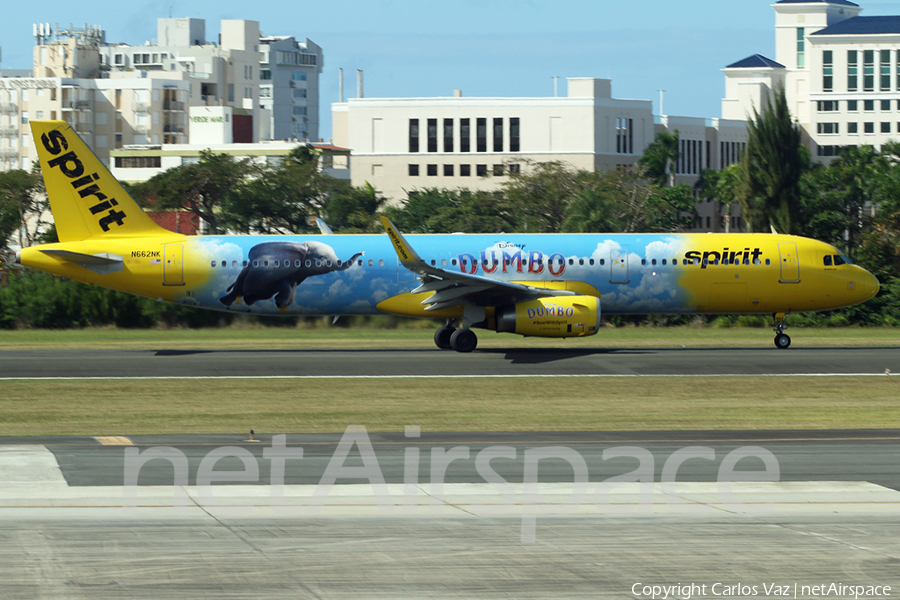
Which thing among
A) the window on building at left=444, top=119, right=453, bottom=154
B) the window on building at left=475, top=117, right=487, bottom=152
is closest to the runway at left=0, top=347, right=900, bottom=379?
the window on building at left=475, top=117, right=487, bottom=152

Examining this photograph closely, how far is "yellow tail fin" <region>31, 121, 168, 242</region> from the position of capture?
38.6 meters

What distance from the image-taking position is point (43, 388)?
28781 millimetres

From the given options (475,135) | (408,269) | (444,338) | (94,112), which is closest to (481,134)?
(475,135)

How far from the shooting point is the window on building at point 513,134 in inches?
5955

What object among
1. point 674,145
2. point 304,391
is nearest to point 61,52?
point 674,145

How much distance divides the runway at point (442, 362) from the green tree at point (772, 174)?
33.4 m

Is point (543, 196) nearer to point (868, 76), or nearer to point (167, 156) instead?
point (167, 156)

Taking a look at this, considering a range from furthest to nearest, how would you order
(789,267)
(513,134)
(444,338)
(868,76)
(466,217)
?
1. (868,76)
2. (513,134)
3. (466,217)
4. (444,338)
5. (789,267)

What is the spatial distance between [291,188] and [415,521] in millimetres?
69195

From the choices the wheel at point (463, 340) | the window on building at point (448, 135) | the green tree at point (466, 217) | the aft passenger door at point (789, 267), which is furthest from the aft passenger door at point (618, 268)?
the window on building at point (448, 135)

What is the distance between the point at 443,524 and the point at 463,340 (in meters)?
23.7

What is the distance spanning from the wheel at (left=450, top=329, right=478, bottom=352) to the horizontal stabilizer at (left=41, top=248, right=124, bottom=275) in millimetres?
11414

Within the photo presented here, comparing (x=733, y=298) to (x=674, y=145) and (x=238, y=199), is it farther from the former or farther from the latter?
(x=674, y=145)

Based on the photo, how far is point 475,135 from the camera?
152500mm
